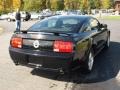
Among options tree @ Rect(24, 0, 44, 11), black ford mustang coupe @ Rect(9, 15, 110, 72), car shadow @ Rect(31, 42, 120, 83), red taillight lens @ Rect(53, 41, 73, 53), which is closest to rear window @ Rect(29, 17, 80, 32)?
black ford mustang coupe @ Rect(9, 15, 110, 72)

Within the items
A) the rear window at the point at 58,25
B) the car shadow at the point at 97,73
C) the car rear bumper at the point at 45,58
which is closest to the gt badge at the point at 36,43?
the car rear bumper at the point at 45,58

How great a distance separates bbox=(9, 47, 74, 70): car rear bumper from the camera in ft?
22.3

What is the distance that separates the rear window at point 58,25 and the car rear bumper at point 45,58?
3.01ft

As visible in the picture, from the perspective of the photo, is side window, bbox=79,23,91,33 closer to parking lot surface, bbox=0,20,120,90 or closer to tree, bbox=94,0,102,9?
parking lot surface, bbox=0,20,120,90


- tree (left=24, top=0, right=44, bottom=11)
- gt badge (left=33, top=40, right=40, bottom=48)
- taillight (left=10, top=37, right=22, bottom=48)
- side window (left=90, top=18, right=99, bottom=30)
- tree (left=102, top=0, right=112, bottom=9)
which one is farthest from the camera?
tree (left=102, top=0, right=112, bottom=9)

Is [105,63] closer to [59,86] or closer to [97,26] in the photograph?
[97,26]

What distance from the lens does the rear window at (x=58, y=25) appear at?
25.7ft

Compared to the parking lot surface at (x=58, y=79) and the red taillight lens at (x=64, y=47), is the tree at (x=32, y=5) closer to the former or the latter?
the parking lot surface at (x=58, y=79)

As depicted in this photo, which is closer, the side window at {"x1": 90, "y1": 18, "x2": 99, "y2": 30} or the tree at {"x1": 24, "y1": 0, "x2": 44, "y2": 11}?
the side window at {"x1": 90, "y1": 18, "x2": 99, "y2": 30}

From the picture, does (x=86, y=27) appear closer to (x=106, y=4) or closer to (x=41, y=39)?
(x=41, y=39)

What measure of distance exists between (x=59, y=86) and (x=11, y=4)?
78.6 m

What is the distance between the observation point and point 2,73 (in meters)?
7.88

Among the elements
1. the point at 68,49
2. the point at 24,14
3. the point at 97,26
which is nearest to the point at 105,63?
the point at 97,26

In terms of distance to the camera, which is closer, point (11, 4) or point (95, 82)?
point (95, 82)
